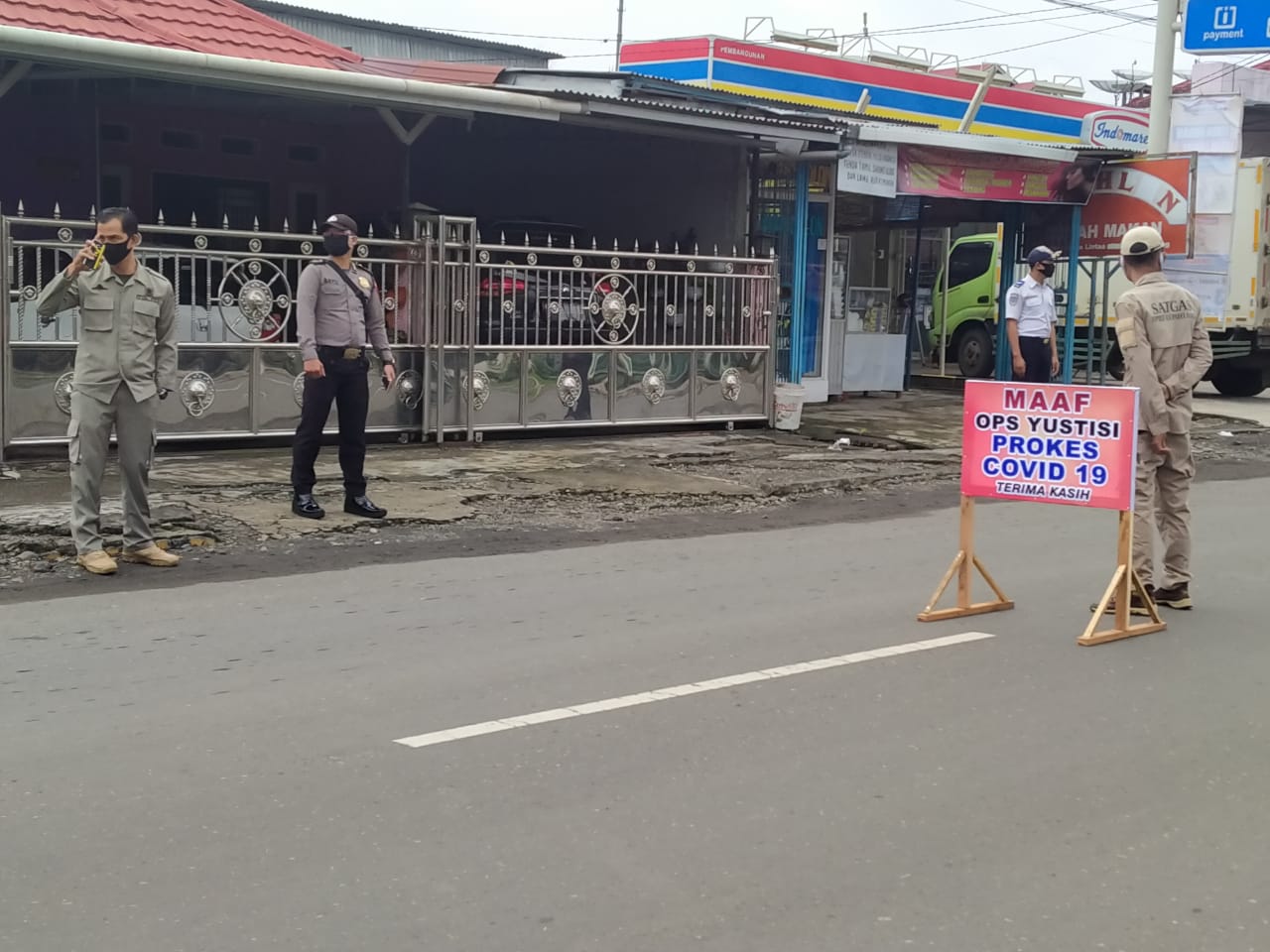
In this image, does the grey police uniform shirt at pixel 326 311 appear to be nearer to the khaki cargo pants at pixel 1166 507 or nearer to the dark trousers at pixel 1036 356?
the khaki cargo pants at pixel 1166 507

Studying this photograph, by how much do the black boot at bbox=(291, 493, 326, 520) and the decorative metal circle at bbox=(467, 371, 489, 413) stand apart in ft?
12.8

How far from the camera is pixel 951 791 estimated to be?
14.6 feet

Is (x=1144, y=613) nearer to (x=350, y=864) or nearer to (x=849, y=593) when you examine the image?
(x=849, y=593)

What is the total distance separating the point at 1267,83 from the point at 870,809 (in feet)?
117

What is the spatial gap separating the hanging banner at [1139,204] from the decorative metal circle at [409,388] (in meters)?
10.3

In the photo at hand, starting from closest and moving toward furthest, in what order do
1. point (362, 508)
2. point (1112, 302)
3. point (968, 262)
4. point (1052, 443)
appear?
point (1052, 443) < point (362, 508) < point (1112, 302) < point (968, 262)

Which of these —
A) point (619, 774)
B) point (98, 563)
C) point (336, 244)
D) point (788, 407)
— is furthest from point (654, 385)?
point (619, 774)

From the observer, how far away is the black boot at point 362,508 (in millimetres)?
9289

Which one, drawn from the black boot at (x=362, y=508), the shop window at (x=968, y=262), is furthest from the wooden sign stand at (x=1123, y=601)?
the shop window at (x=968, y=262)

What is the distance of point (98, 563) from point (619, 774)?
13.5 feet

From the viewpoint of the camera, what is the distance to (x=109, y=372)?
24.9ft

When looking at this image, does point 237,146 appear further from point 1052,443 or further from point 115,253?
point 1052,443

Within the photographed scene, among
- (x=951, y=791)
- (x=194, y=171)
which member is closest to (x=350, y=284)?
(x=951, y=791)

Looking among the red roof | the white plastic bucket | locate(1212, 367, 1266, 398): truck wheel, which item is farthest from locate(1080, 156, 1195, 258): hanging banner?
the red roof
